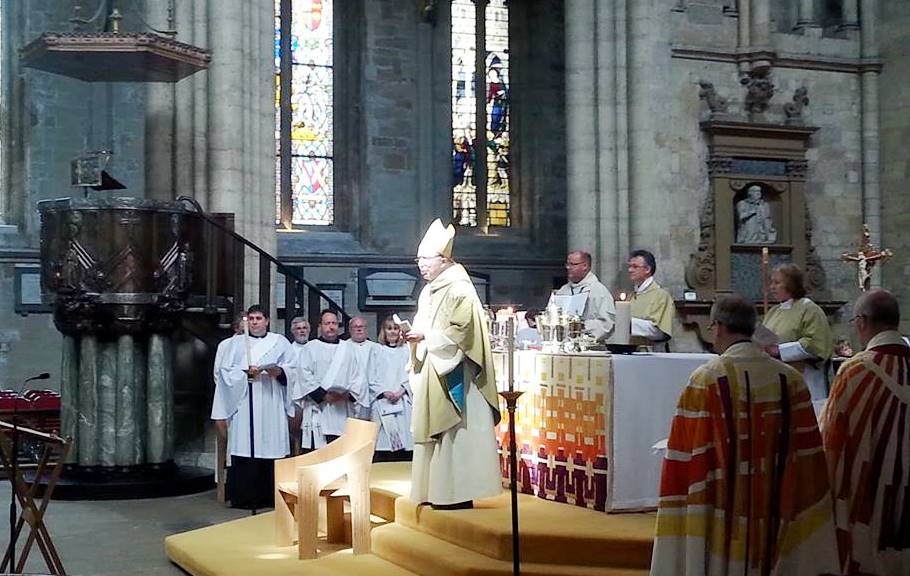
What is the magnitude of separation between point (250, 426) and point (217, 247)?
2.15 m

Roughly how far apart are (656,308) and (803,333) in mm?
1043

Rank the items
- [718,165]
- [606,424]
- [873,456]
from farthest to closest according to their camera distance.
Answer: [718,165] < [606,424] < [873,456]

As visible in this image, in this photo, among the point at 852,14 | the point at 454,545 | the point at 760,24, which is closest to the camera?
the point at 454,545

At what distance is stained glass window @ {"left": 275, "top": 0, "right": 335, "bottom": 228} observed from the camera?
57.1 feet

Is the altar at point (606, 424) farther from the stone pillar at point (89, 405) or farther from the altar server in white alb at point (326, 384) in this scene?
the stone pillar at point (89, 405)

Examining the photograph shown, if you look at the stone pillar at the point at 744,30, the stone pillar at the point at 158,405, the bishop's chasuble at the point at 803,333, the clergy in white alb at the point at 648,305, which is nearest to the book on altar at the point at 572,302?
the clergy in white alb at the point at 648,305

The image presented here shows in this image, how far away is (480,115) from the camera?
1833cm

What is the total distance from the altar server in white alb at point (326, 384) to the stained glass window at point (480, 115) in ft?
26.0

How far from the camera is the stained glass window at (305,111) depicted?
17.4m

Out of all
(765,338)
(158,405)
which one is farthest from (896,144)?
(765,338)

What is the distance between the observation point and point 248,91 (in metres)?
12.4

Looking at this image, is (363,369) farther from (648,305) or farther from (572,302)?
(648,305)

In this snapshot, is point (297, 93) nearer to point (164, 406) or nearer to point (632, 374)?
point (164, 406)

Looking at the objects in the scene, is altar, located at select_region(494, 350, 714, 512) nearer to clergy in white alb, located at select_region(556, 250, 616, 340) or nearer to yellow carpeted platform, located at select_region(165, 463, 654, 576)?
yellow carpeted platform, located at select_region(165, 463, 654, 576)
